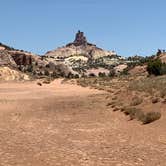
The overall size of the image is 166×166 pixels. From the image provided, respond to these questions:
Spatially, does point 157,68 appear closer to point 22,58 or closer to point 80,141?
point 80,141

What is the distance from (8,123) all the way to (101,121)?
16.7ft

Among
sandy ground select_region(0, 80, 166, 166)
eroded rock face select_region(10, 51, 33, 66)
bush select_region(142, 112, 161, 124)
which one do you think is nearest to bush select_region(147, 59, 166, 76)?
sandy ground select_region(0, 80, 166, 166)

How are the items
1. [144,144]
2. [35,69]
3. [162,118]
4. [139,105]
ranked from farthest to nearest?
[35,69], [139,105], [162,118], [144,144]

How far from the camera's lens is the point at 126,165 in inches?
509

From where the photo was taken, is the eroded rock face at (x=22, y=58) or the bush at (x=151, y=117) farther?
the eroded rock face at (x=22, y=58)

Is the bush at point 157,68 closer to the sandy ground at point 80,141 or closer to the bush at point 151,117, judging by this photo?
the sandy ground at point 80,141

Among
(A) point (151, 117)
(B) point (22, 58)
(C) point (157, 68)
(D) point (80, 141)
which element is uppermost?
(B) point (22, 58)

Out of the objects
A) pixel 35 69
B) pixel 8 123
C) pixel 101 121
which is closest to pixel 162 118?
pixel 101 121

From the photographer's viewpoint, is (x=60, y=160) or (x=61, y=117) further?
(x=61, y=117)

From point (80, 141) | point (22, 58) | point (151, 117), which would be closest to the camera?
point (80, 141)

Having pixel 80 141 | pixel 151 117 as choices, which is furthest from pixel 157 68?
pixel 80 141

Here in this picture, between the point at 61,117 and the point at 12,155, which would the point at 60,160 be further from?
the point at 61,117

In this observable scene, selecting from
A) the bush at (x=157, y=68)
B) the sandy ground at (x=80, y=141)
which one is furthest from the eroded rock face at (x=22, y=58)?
the sandy ground at (x=80, y=141)

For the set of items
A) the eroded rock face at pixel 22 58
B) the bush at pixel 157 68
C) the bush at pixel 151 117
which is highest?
the eroded rock face at pixel 22 58
